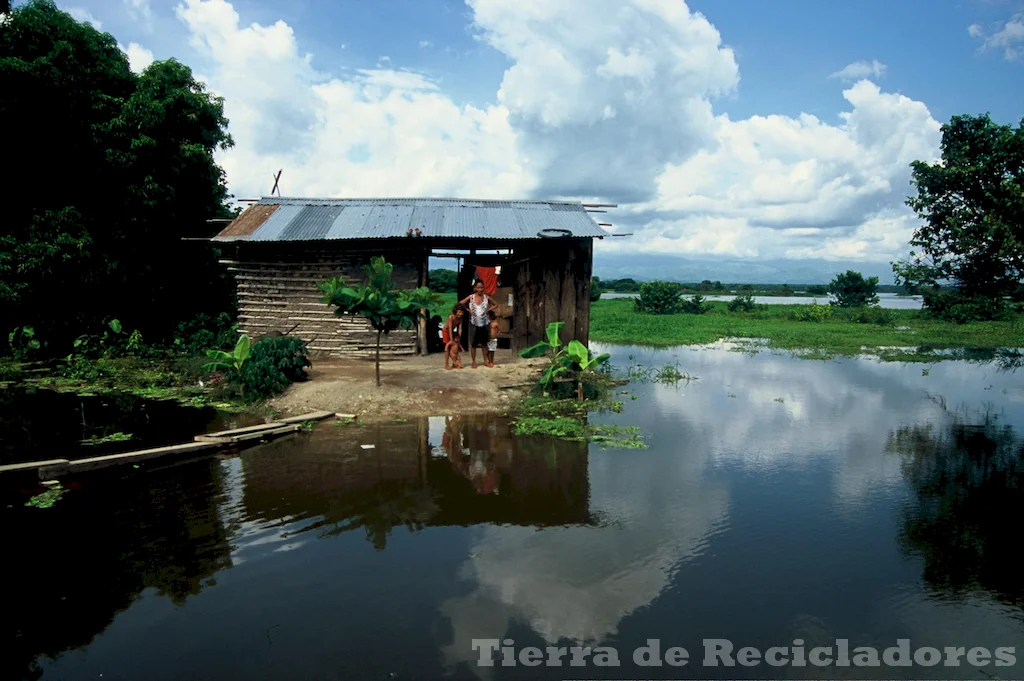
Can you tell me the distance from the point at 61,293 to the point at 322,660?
52.2 feet

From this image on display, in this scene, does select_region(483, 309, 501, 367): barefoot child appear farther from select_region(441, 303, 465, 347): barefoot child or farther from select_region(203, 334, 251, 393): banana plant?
select_region(203, 334, 251, 393): banana plant

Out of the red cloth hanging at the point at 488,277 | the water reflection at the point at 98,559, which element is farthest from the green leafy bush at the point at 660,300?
the water reflection at the point at 98,559

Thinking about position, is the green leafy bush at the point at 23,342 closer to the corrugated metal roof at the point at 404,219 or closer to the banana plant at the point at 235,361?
the corrugated metal roof at the point at 404,219

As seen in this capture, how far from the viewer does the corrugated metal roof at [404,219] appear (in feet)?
48.2

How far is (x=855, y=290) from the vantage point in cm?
3769

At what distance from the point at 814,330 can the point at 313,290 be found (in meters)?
20.4

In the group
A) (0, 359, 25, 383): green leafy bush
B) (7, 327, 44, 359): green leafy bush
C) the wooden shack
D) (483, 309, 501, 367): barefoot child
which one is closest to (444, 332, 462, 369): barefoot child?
(483, 309, 501, 367): barefoot child

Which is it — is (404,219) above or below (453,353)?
above

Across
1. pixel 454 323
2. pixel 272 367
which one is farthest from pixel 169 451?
pixel 454 323

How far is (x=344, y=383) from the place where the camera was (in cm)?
1150

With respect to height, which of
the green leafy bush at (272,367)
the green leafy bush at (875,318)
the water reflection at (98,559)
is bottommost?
the water reflection at (98,559)

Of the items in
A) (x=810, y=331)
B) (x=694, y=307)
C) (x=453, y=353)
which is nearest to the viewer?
(x=453, y=353)

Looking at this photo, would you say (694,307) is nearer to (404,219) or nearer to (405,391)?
(404,219)

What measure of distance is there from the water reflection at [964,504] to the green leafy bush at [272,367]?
32.5 ft
